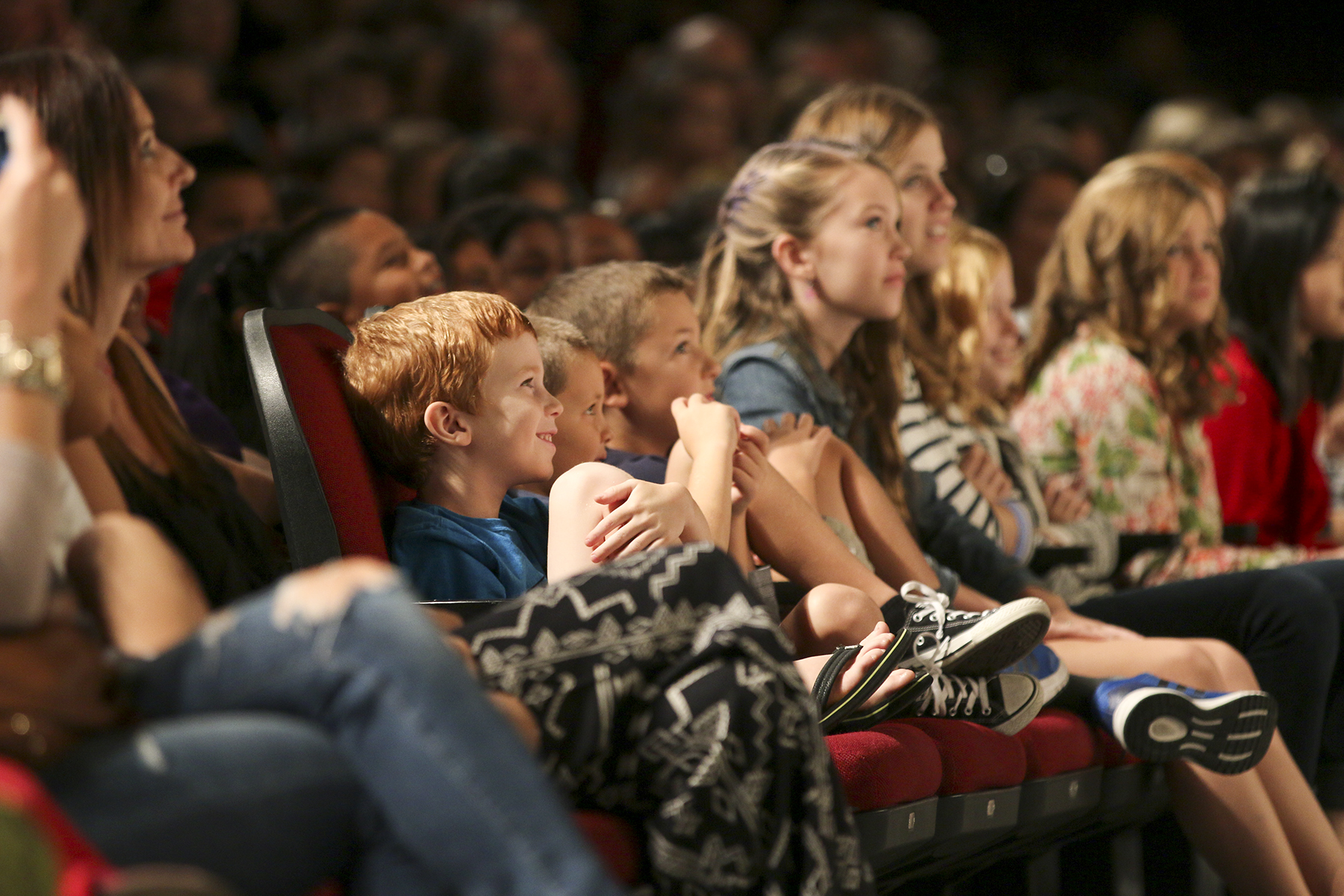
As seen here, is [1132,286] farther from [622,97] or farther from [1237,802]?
[622,97]

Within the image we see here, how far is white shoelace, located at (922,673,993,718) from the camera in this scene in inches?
72.0

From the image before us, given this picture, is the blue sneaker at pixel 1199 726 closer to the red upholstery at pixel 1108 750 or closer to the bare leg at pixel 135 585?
the red upholstery at pixel 1108 750

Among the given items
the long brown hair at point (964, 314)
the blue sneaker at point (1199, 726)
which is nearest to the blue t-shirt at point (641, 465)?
the blue sneaker at point (1199, 726)

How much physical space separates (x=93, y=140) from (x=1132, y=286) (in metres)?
2.13

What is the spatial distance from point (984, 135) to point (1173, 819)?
394 centimetres

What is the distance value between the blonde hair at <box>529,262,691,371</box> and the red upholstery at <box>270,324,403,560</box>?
46 cm

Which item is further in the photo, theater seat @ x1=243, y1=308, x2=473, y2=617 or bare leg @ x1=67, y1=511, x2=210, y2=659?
theater seat @ x1=243, y1=308, x2=473, y2=617

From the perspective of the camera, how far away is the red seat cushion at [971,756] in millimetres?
1766

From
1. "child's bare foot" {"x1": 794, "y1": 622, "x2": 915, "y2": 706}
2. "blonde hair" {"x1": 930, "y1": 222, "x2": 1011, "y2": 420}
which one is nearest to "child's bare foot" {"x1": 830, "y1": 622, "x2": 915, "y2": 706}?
"child's bare foot" {"x1": 794, "y1": 622, "x2": 915, "y2": 706}

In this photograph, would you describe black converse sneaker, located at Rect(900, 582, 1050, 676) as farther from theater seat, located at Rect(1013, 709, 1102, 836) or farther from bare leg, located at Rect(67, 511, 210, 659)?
bare leg, located at Rect(67, 511, 210, 659)

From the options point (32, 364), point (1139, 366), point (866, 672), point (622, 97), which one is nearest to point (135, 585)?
point (32, 364)

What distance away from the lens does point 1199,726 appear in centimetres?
196

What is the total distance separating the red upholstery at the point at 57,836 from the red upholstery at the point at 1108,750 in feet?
4.99

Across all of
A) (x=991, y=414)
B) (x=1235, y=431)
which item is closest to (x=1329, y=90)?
(x=1235, y=431)
